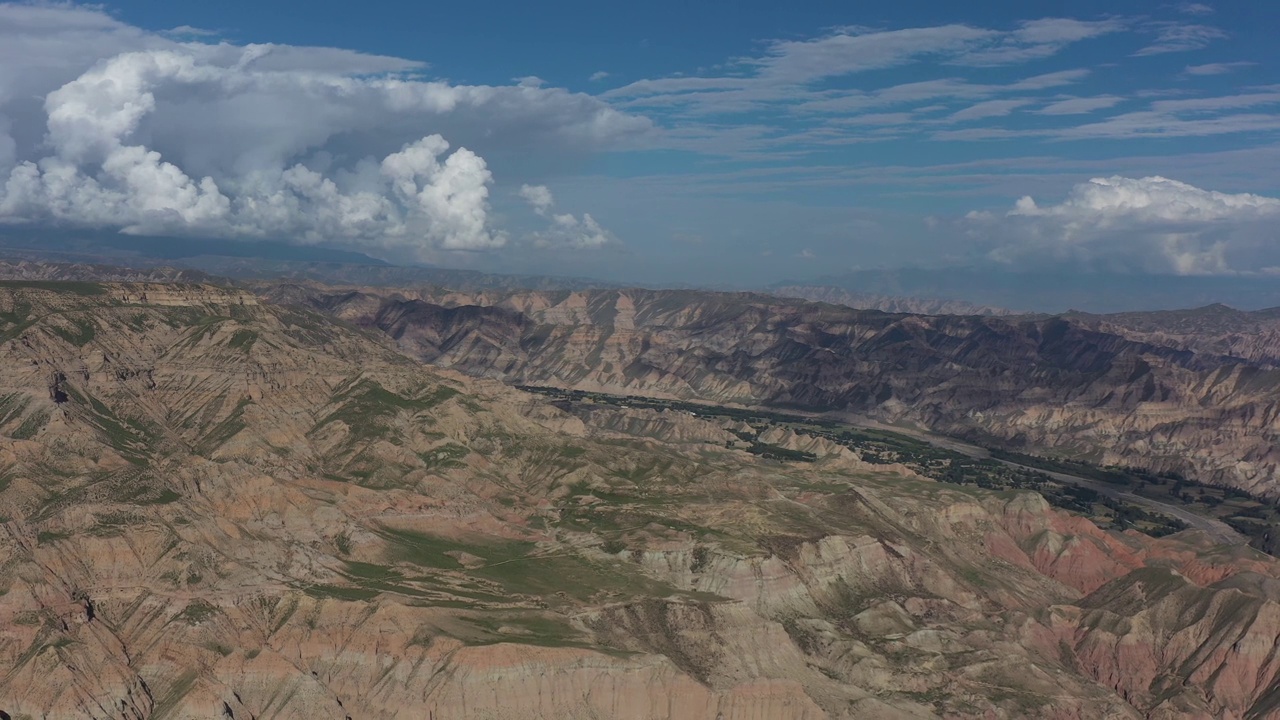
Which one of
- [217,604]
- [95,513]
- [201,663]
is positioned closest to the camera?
[201,663]

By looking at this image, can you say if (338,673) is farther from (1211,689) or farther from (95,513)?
(1211,689)

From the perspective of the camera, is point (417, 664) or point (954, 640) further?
point (954, 640)

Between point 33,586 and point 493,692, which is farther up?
point 33,586

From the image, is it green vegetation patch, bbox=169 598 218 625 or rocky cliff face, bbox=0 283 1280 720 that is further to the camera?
green vegetation patch, bbox=169 598 218 625

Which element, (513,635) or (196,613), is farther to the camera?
(513,635)

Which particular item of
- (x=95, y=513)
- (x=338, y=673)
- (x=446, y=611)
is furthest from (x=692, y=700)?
(x=95, y=513)

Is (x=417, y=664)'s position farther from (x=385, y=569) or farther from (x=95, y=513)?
(x=95, y=513)

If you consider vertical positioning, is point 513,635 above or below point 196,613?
below

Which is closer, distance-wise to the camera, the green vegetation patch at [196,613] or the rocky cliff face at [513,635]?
the rocky cliff face at [513,635]

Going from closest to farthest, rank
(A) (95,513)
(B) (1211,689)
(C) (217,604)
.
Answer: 1. (C) (217,604)
2. (A) (95,513)
3. (B) (1211,689)
